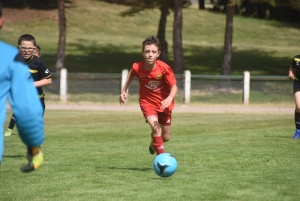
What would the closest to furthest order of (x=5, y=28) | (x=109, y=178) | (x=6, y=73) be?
(x=6, y=73) → (x=109, y=178) → (x=5, y=28)

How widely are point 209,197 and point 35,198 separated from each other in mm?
1958

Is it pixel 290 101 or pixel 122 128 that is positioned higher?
pixel 122 128

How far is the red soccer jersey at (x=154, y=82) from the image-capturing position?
402 inches

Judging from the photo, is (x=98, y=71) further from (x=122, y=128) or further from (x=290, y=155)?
(x=290, y=155)

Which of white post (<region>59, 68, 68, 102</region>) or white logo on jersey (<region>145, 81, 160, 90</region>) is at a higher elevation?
white logo on jersey (<region>145, 81, 160, 90</region>)

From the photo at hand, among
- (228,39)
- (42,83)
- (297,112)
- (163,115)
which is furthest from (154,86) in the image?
(228,39)

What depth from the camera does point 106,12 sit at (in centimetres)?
6188

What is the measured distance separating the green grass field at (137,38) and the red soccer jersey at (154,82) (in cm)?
3267

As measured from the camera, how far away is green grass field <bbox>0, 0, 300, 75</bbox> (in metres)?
46.4

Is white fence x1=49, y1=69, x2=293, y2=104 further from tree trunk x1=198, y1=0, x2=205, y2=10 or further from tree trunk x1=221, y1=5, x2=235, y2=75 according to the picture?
→ tree trunk x1=198, y1=0, x2=205, y2=10

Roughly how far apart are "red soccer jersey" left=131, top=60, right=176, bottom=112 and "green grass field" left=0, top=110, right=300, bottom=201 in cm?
102

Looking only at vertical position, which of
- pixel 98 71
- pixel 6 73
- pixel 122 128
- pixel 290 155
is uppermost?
pixel 6 73

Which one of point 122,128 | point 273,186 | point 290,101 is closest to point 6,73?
point 273,186

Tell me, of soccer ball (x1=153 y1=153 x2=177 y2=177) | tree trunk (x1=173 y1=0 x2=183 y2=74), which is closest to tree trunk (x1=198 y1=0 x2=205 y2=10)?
tree trunk (x1=173 y1=0 x2=183 y2=74)
